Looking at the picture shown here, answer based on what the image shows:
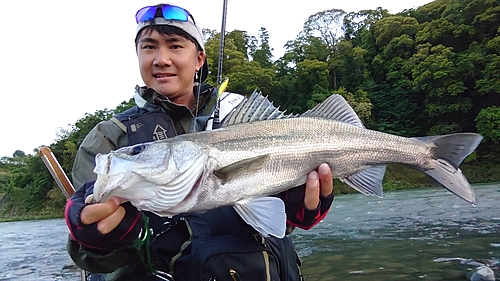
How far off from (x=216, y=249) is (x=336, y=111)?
1215 millimetres

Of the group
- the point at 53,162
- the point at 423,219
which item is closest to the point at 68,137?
the point at 423,219

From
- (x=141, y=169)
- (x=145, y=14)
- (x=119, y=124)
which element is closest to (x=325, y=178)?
(x=141, y=169)

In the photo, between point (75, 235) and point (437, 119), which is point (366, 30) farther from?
point (75, 235)

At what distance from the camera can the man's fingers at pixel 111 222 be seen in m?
1.96

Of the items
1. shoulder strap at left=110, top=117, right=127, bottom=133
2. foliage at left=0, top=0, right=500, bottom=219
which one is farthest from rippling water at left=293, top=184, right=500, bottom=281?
foliage at left=0, top=0, right=500, bottom=219

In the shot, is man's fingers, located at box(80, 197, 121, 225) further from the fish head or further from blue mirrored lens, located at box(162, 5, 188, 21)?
blue mirrored lens, located at box(162, 5, 188, 21)

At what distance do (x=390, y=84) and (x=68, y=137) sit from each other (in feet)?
114

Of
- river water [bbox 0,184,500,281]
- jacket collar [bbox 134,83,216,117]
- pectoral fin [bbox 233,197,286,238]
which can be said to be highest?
jacket collar [bbox 134,83,216,117]

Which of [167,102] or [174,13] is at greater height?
[174,13]

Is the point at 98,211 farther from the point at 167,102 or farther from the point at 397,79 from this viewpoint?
the point at 397,79

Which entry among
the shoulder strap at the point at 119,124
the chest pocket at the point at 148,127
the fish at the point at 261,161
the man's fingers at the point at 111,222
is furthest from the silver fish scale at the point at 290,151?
the shoulder strap at the point at 119,124

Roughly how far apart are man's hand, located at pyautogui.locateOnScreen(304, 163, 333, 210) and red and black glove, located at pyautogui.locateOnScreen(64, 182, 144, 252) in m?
0.99

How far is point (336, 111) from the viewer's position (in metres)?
2.84

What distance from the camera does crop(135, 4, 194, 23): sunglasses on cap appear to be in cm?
312
